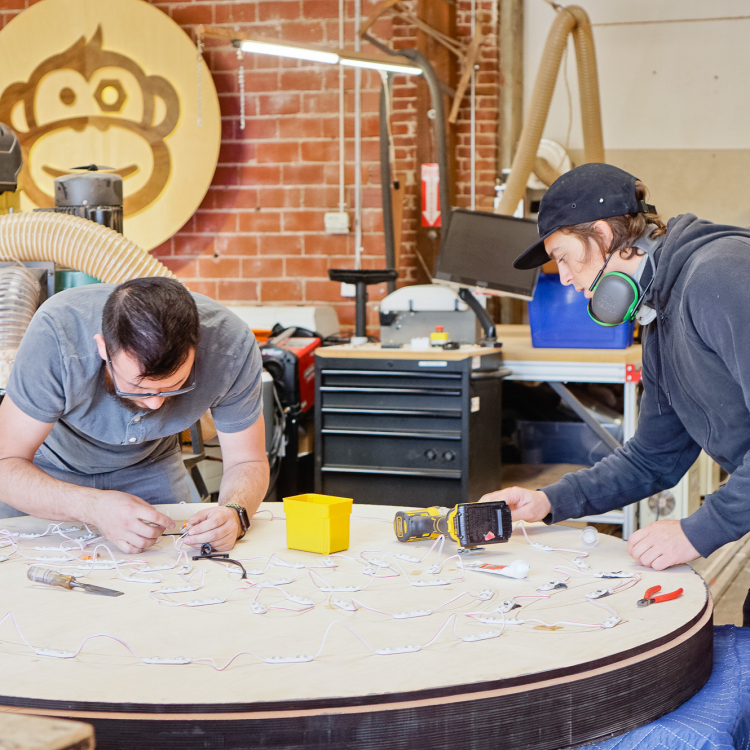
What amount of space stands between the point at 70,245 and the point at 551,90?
270 centimetres

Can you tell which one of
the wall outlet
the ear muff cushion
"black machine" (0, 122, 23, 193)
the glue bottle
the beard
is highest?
"black machine" (0, 122, 23, 193)

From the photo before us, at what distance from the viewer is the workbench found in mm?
3309

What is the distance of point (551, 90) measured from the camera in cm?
442

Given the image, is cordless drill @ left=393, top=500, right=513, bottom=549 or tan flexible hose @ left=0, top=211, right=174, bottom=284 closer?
cordless drill @ left=393, top=500, right=513, bottom=549

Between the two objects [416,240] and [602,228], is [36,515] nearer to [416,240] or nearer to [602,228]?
[602,228]

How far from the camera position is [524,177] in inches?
174

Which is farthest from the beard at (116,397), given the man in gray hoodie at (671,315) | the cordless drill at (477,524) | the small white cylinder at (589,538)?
the small white cylinder at (589,538)

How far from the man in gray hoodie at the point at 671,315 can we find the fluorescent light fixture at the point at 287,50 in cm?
235

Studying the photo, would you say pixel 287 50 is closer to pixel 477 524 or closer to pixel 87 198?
pixel 87 198

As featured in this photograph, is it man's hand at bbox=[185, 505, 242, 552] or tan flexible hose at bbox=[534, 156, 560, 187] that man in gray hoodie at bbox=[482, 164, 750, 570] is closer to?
man's hand at bbox=[185, 505, 242, 552]

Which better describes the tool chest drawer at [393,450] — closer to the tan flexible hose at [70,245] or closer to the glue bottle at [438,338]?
the glue bottle at [438,338]

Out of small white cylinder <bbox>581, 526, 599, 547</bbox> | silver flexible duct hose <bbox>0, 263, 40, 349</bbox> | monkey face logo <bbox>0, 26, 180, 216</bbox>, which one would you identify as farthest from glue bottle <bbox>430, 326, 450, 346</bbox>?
monkey face logo <bbox>0, 26, 180, 216</bbox>

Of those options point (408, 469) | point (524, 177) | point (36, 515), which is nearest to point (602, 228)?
point (36, 515)

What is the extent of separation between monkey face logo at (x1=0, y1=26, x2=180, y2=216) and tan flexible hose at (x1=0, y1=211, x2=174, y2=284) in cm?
210
